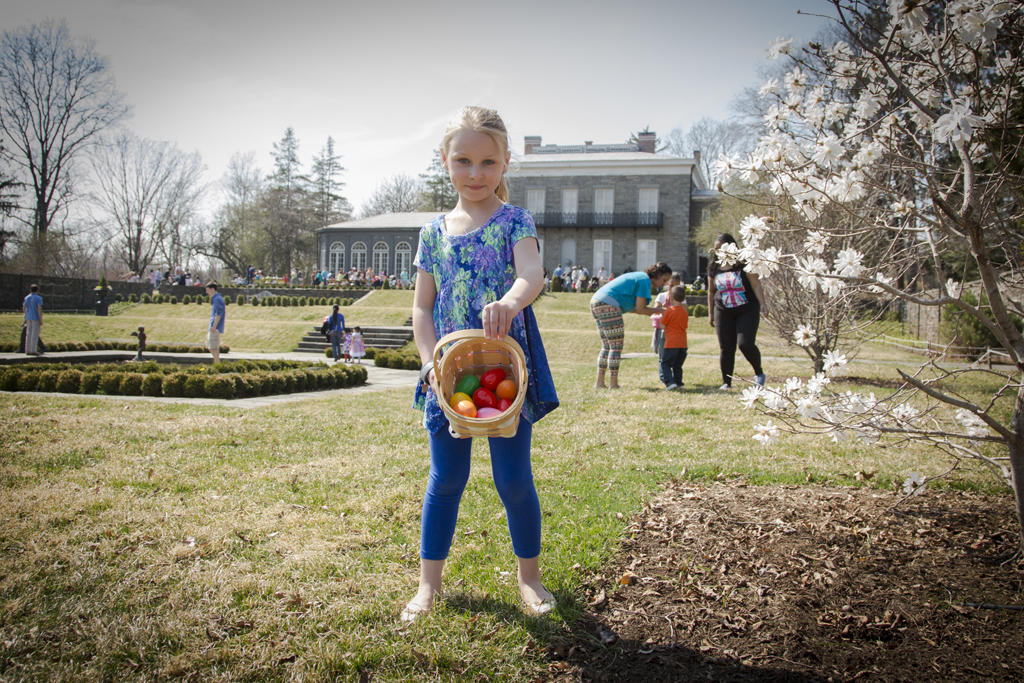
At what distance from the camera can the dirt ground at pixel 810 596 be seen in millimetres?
1827

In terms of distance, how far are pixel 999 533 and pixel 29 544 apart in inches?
170

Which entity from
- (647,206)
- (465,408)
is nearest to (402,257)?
(647,206)

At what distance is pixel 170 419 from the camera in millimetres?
5559

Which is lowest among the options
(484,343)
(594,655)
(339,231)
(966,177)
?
(594,655)

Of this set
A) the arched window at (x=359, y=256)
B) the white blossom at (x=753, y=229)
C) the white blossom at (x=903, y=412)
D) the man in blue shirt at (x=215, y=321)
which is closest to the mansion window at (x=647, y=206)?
the arched window at (x=359, y=256)

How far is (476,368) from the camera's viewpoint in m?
2.13

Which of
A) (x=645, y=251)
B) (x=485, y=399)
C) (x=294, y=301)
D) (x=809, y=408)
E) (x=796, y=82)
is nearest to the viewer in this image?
(x=485, y=399)

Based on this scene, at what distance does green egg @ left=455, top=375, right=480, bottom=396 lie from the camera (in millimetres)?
2045

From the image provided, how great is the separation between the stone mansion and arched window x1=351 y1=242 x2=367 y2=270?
437 cm

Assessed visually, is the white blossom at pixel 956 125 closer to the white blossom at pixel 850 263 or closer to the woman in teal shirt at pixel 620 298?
the white blossom at pixel 850 263

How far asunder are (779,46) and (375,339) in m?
17.2

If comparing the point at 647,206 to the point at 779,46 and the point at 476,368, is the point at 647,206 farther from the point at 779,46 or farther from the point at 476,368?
the point at 476,368

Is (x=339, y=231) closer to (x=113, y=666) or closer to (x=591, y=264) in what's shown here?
(x=591, y=264)

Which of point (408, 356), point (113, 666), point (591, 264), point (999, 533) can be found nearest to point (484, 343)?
point (113, 666)
